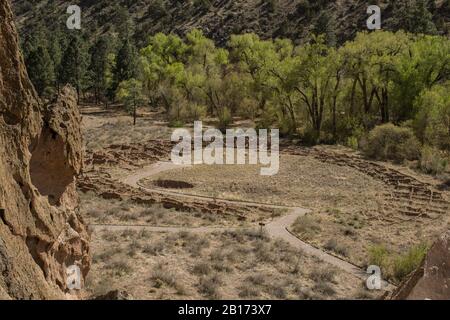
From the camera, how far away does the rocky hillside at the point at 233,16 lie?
6994cm

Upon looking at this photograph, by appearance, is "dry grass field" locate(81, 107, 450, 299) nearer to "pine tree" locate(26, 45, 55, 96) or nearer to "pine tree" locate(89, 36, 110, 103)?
"pine tree" locate(26, 45, 55, 96)

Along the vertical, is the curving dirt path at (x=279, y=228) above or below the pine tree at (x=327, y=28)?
below

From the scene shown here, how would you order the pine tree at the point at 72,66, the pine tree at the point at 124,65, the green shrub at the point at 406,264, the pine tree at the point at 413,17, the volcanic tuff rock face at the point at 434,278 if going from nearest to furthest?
the volcanic tuff rock face at the point at 434,278
the green shrub at the point at 406,264
the pine tree at the point at 72,66
the pine tree at the point at 124,65
the pine tree at the point at 413,17

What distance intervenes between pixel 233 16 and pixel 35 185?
76.5m

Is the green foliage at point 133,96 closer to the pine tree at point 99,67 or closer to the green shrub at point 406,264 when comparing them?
the pine tree at point 99,67

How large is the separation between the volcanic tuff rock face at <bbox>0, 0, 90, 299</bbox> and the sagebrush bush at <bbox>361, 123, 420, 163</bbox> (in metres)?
27.7

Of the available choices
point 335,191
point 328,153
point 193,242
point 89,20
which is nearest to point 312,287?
point 193,242

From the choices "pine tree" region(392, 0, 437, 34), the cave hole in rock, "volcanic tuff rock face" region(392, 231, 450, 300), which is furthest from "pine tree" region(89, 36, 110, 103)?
"volcanic tuff rock face" region(392, 231, 450, 300)

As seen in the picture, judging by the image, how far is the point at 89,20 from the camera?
94875 millimetres

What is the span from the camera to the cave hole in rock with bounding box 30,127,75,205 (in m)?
9.51

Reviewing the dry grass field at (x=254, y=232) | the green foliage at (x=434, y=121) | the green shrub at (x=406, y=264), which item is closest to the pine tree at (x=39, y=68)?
the dry grass field at (x=254, y=232)

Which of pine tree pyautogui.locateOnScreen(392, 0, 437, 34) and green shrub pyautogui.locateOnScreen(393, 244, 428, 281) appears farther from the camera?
pine tree pyautogui.locateOnScreen(392, 0, 437, 34)
